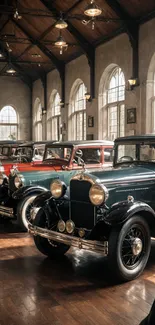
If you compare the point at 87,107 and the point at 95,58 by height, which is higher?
the point at 95,58

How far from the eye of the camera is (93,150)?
23.5 ft

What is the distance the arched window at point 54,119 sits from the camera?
19.5 meters

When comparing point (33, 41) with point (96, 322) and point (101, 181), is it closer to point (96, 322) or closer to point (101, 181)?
point (101, 181)

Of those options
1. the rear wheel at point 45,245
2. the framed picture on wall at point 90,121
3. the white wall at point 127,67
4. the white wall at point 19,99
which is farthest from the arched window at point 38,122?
Answer: the rear wheel at point 45,245

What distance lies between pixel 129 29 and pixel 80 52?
4727mm

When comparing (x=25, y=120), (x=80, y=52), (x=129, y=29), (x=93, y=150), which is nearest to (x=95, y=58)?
(x=80, y=52)

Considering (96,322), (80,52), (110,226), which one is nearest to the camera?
(96,322)

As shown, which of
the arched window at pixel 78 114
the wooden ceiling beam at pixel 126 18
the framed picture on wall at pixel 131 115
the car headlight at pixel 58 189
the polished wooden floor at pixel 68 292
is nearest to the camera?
the polished wooden floor at pixel 68 292

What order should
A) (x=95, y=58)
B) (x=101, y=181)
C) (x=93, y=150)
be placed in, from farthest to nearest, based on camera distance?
1. (x=95, y=58)
2. (x=93, y=150)
3. (x=101, y=181)

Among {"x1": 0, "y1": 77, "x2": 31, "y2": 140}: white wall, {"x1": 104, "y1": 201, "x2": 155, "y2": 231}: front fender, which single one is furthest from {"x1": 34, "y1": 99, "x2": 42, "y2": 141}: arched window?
{"x1": 104, "y1": 201, "x2": 155, "y2": 231}: front fender

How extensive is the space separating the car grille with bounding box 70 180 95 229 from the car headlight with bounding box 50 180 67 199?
5.8 inches

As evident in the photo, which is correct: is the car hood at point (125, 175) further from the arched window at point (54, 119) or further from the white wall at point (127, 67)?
the arched window at point (54, 119)

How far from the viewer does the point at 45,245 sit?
457 cm

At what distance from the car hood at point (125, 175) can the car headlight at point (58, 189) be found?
42 cm
